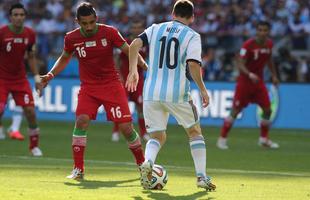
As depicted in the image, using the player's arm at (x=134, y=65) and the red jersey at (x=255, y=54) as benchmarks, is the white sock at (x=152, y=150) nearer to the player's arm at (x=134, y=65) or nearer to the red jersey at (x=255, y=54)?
the player's arm at (x=134, y=65)

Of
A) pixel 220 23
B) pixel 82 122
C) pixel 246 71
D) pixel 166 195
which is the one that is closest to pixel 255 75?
pixel 246 71

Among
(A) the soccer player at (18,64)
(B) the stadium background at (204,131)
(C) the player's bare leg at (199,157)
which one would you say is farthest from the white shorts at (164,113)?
(A) the soccer player at (18,64)

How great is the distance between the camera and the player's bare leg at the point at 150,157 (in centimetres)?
1055

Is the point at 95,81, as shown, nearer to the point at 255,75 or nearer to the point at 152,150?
the point at 152,150

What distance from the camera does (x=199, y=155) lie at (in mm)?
10797

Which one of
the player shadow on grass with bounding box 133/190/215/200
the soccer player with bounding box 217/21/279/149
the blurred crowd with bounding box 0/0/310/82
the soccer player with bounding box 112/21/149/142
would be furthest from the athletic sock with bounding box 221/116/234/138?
the player shadow on grass with bounding box 133/190/215/200

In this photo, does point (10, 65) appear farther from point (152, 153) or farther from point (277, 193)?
point (277, 193)

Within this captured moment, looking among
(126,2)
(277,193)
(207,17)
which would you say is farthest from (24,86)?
(126,2)

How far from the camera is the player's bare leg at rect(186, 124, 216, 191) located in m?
10.7

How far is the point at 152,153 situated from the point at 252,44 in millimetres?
7336

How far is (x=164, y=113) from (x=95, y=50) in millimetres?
1699

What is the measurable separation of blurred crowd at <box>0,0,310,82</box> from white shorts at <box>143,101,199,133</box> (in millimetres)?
13010

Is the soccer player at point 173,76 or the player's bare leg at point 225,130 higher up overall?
the soccer player at point 173,76

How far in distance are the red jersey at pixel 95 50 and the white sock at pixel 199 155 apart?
6.52 feet
